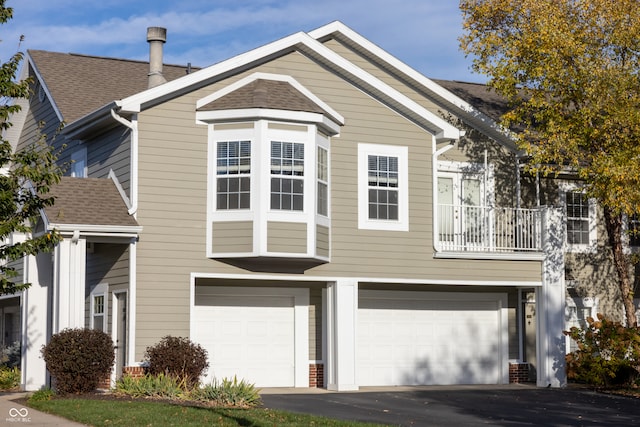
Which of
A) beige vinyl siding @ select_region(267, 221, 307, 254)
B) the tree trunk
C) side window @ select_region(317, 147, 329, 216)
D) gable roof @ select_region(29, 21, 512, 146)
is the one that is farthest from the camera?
the tree trunk

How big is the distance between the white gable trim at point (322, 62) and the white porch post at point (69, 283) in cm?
317

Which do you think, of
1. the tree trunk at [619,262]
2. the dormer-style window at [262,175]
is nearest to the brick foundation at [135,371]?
the dormer-style window at [262,175]

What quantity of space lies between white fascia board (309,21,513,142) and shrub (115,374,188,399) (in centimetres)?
933

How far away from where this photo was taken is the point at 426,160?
24.7m

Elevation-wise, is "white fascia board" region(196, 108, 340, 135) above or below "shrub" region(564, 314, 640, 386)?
above

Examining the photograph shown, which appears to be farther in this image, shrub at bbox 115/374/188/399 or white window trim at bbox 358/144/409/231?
white window trim at bbox 358/144/409/231

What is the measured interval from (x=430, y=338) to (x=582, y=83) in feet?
24.9

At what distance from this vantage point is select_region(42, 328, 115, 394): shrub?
19547 millimetres

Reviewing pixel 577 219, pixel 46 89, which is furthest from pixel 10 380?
pixel 577 219

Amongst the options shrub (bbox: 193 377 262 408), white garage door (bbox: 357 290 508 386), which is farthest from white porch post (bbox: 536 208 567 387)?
shrub (bbox: 193 377 262 408)

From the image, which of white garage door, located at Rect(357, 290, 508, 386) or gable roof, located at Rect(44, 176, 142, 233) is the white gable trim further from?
white garage door, located at Rect(357, 290, 508, 386)

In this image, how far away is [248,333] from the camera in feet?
79.9

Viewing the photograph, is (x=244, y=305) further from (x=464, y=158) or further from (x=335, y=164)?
(x=464, y=158)

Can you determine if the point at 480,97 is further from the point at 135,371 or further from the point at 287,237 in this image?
the point at 135,371
